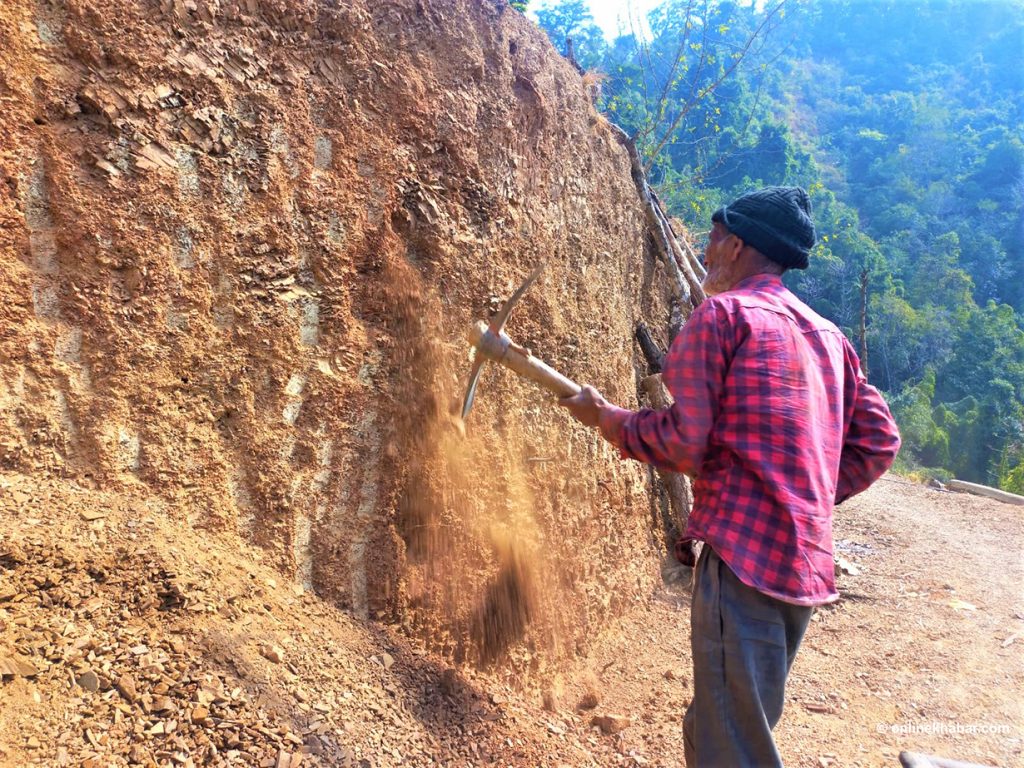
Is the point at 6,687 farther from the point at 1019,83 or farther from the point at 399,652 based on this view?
the point at 1019,83

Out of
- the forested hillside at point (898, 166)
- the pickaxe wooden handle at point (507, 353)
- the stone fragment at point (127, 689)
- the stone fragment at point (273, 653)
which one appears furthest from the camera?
the forested hillside at point (898, 166)

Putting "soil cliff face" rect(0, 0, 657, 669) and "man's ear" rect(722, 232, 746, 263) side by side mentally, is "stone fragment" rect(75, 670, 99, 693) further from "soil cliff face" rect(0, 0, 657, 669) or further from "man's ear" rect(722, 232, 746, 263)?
"man's ear" rect(722, 232, 746, 263)

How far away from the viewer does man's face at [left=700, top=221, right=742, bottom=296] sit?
1709 millimetres

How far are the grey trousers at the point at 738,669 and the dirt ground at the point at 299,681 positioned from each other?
0.94 meters

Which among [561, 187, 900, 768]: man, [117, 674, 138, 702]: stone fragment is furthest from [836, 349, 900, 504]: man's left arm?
[117, 674, 138, 702]: stone fragment

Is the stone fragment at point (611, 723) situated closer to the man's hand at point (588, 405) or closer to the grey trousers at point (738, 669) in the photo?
the grey trousers at point (738, 669)

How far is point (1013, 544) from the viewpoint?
21.4 ft

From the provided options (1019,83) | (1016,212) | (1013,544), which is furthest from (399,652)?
(1019,83)

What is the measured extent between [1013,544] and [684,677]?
5.18 metres

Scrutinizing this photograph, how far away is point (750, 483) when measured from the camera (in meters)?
1.47

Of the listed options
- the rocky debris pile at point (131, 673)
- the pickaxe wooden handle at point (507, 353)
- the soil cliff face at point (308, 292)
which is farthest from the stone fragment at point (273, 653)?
the pickaxe wooden handle at point (507, 353)

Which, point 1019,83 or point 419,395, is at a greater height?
point 1019,83

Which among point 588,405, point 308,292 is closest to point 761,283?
point 588,405

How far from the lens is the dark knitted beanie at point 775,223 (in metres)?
1.64
